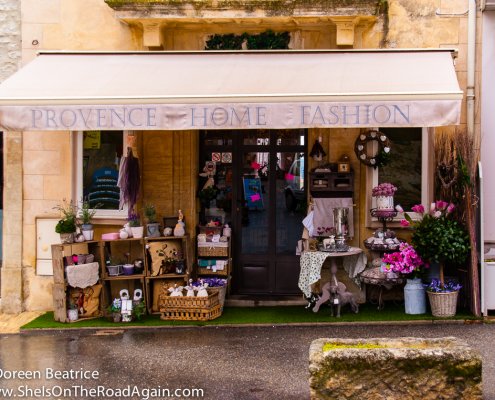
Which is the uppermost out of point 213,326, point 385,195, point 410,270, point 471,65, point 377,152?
point 471,65

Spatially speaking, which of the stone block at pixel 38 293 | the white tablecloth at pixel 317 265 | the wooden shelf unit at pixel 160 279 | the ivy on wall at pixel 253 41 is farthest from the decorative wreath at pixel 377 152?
the stone block at pixel 38 293

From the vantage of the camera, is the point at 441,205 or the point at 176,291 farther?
the point at 176,291

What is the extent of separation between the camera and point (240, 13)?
9.84 meters

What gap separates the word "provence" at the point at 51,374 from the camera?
743 centimetres

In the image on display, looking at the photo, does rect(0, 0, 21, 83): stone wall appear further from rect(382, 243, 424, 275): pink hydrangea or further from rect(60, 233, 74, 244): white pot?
rect(382, 243, 424, 275): pink hydrangea

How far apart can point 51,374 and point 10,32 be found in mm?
5087

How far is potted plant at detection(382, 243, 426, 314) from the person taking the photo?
9508 millimetres

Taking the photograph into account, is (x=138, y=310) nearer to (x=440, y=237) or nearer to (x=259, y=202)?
(x=259, y=202)

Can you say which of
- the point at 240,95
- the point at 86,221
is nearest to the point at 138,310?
the point at 86,221

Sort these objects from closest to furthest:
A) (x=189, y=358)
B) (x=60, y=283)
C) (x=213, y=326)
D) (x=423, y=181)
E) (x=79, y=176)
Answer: (x=189, y=358) < (x=213, y=326) < (x=60, y=283) < (x=423, y=181) < (x=79, y=176)

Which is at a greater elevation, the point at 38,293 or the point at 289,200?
the point at 289,200

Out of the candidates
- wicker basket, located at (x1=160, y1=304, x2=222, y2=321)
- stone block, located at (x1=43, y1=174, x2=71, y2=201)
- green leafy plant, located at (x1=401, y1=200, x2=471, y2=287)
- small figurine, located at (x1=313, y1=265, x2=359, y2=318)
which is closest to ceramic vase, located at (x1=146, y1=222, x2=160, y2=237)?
wicker basket, located at (x1=160, y1=304, x2=222, y2=321)

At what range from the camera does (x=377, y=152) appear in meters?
10.2

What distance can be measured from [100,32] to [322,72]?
321 centimetres
